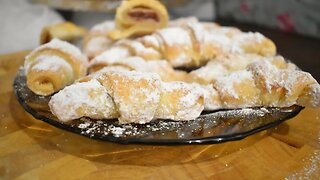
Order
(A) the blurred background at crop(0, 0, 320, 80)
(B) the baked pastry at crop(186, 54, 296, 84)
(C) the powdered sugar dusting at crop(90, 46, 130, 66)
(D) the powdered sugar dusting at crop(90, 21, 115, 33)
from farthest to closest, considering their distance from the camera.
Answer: (A) the blurred background at crop(0, 0, 320, 80), (D) the powdered sugar dusting at crop(90, 21, 115, 33), (C) the powdered sugar dusting at crop(90, 46, 130, 66), (B) the baked pastry at crop(186, 54, 296, 84)

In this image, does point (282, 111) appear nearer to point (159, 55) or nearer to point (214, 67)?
point (214, 67)

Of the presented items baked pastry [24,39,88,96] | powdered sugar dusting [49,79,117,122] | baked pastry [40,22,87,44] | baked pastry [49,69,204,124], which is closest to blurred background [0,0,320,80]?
baked pastry [40,22,87,44]

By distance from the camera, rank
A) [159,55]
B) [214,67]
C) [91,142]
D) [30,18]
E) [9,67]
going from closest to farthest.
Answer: [91,142] → [214,67] → [159,55] → [9,67] → [30,18]

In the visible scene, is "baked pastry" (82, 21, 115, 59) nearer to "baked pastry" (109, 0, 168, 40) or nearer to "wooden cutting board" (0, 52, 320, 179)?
"baked pastry" (109, 0, 168, 40)

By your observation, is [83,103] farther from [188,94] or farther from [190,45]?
[190,45]

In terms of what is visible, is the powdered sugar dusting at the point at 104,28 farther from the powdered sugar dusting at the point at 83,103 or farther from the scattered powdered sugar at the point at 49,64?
the powdered sugar dusting at the point at 83,103

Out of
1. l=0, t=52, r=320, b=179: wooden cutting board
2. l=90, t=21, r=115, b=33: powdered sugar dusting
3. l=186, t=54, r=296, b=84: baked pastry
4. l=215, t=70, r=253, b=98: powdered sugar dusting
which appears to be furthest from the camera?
l=90, t=21, r=115, b=33: powdered sugar dusting

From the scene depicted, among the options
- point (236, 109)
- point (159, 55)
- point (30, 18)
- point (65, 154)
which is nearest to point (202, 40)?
point (159, 55)
